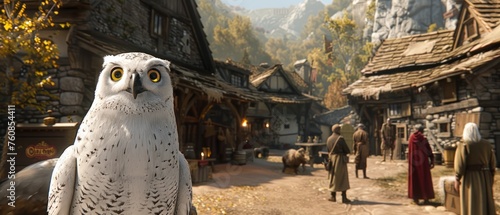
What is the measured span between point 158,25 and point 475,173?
11498 millimetres

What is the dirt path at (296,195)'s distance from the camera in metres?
6.06

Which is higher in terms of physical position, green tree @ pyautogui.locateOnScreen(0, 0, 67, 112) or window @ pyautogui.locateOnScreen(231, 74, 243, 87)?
window @ pyautogui.locateOnScreen(231, 74, 243, 87)

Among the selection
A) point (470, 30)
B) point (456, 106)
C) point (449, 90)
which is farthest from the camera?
point (470, 30)

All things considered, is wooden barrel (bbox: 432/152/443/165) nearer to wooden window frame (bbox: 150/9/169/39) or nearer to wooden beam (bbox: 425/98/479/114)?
wooden beam (bbox: 425/98/479/114)

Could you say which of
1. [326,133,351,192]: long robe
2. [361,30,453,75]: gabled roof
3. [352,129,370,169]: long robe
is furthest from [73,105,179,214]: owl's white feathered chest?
[361,30,453,75]: gabled roof

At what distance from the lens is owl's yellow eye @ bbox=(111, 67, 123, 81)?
1789 millimetres

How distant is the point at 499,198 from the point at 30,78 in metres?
12.5

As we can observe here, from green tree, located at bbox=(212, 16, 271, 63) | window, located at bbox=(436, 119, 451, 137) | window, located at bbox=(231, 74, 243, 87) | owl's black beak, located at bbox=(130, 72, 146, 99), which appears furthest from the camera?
green tree, located at bbox=(212, 16, 271, 63)

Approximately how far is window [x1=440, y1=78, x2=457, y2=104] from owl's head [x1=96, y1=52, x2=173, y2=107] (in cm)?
1332

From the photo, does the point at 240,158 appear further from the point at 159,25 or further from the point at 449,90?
the point at 449,90

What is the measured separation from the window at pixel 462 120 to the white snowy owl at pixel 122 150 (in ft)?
42.8

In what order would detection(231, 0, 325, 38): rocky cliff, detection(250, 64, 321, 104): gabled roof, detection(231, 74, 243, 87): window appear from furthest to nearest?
1. detection(231, 0, 325, 38): rocky cliff
2. detection(250, 64, 321, 104): gabled roof
3. detection(231, 74, 243, 87): window

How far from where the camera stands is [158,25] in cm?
1192

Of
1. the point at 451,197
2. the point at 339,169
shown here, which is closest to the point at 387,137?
the point at 339,169
